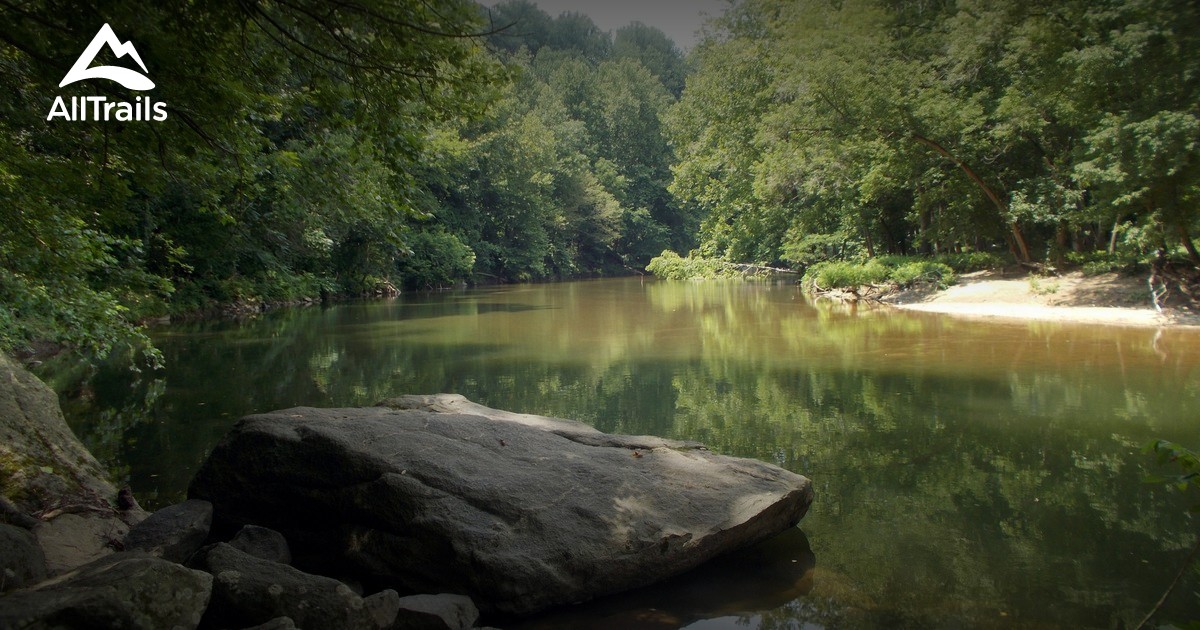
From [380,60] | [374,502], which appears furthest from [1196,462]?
[380,60]

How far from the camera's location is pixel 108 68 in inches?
177

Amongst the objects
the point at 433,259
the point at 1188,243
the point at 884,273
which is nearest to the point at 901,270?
the point at 884,273

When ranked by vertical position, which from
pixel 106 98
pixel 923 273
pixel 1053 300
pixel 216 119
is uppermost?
pixel 106 98

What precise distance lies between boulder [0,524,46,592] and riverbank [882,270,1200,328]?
1790cm

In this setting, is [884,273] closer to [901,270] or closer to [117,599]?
[901,270]

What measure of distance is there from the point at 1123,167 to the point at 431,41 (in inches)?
591

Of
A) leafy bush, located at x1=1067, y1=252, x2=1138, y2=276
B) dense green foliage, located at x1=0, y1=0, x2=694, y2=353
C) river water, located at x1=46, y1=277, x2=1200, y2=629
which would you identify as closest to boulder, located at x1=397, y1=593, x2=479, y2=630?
river water, located at x1=46, y1=277, x2=1200, y2=629

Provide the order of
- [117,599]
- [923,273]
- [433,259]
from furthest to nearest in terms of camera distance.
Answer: [433,259], [923,273], [117,599]

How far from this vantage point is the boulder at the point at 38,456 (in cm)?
484

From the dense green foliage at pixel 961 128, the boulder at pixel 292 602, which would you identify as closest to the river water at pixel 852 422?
the boulder at pixel 292 602

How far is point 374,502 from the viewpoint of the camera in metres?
4.52

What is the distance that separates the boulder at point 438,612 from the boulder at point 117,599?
876 mm

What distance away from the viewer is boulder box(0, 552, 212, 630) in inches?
108

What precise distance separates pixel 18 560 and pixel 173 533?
2.66 ft
